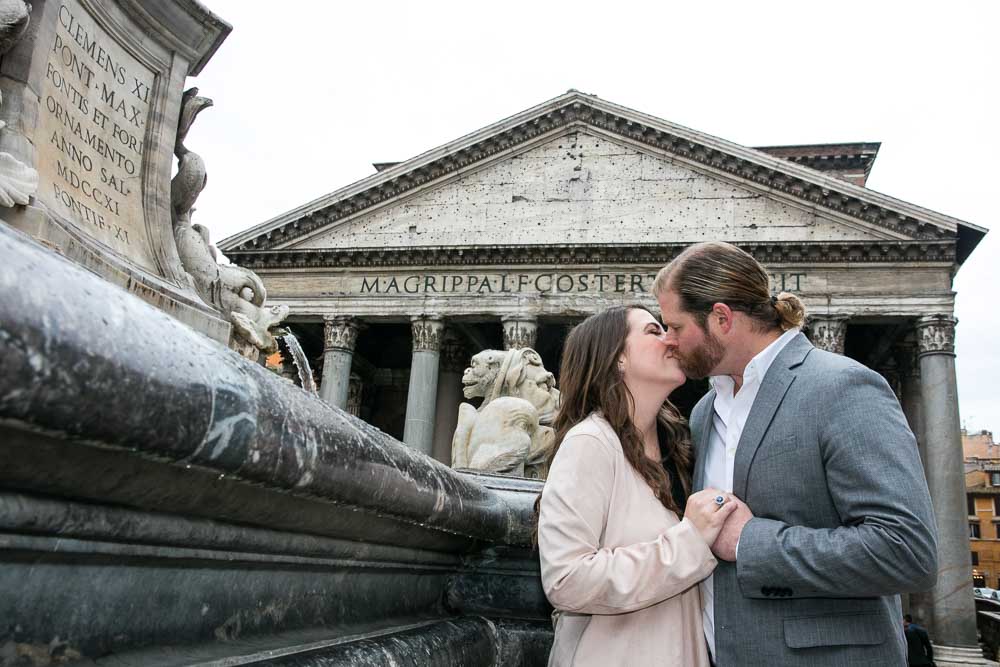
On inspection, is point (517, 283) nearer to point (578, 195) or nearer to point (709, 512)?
point (578, 195)

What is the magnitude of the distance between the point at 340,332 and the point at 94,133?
20.2 m

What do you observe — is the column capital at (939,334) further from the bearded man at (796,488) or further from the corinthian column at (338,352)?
the bearded man at (796,488)

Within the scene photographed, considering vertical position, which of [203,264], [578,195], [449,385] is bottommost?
[203,264]

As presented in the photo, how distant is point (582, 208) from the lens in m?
22.2

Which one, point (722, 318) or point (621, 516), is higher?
point (722, 318)

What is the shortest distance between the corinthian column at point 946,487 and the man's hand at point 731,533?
1881 cm

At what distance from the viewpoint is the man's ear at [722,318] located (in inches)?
72.7

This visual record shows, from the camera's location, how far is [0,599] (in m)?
0.84

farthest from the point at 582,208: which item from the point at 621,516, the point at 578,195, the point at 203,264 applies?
the point at 621,516

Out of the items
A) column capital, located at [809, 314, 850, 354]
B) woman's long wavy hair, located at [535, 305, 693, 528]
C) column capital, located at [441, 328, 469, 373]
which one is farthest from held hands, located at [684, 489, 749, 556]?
column capital, located at [441, 328, 469, 373]

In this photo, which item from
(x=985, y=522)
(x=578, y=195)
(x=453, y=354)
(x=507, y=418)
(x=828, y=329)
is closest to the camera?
(x=507, y=418)

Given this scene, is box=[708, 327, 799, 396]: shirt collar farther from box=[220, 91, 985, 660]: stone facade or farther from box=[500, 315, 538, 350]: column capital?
box=[500, 315, 538, 350]: column capital

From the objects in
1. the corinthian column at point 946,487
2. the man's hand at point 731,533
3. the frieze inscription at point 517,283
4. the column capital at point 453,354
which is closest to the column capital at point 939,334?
the corinthian column at point 946,487

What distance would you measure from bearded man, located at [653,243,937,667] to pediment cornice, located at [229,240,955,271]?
743 inches
